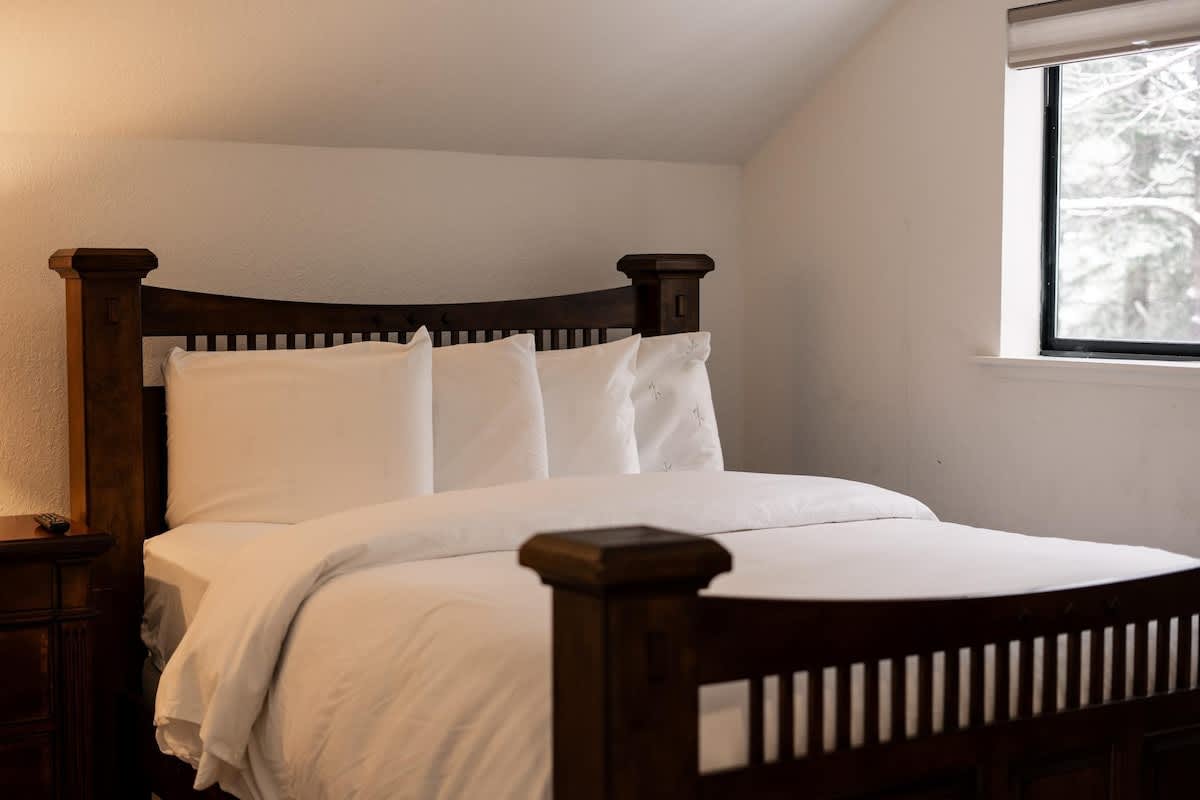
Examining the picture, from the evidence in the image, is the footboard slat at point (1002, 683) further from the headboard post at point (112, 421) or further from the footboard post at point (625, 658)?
the headboard post at point (112, 421)

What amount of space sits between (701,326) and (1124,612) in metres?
2.35

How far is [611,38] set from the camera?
3.45m

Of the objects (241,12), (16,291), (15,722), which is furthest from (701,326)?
(15,722)

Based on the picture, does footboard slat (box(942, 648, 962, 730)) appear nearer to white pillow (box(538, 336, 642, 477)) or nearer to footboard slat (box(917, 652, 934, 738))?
footboard slat (box(917, 652, 934, 738))

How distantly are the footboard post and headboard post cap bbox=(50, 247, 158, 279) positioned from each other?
178 cm

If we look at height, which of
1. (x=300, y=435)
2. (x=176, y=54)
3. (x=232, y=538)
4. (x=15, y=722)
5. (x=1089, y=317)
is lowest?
(x=15, y=722)

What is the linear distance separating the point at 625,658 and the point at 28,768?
1.66 meters

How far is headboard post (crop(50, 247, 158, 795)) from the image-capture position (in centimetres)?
282

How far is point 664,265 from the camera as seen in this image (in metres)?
3.65

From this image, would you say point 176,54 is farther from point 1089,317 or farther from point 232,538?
point 1089,317

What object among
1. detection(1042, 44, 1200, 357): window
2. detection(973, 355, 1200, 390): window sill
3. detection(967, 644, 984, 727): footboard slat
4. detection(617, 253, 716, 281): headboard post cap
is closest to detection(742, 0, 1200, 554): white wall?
detection(973, 355, 1200, 390): window sill

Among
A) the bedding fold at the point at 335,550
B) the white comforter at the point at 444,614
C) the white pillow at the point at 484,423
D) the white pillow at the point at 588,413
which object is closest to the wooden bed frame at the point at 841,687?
the white comforter at the point at 444,614

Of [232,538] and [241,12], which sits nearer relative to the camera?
[232,538]

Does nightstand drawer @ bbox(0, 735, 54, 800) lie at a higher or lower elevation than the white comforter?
lower
